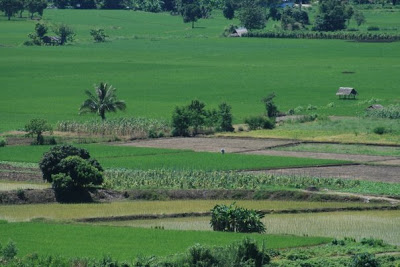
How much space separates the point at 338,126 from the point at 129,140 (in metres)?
13.1

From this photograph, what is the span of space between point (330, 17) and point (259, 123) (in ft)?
281

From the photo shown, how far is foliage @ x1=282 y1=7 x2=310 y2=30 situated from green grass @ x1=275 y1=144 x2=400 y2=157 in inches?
3781

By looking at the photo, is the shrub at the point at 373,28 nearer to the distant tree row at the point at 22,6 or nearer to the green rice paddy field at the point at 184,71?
the green rice paddy field at the point at 184,71

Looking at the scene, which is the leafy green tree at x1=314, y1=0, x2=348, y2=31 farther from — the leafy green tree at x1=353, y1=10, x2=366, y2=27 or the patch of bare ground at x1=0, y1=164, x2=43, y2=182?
the patch of bare ground at x1=0, y1=164, x2=43, y2=182

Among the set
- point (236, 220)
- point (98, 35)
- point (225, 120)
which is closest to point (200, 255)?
point (236, 220)

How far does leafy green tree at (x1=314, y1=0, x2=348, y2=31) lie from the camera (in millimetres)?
161750

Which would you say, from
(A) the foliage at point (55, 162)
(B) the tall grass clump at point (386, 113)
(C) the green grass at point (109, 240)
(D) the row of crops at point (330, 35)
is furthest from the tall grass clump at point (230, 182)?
(D) the row of crops at point (330, 35)

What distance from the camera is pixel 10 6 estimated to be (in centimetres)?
18300

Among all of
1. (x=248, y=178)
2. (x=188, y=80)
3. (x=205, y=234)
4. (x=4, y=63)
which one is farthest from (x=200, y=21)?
(x=205, y=234)

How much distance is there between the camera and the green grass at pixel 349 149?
67.6m

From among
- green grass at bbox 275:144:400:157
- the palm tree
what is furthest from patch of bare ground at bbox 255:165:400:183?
the palm tree

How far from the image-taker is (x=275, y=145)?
70875mm

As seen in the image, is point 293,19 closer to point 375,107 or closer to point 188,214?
point 375,107

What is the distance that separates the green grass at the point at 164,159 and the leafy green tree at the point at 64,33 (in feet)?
278
